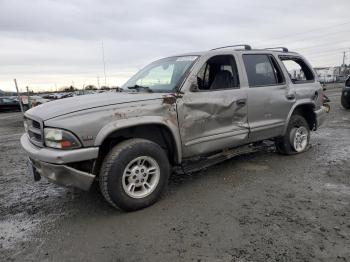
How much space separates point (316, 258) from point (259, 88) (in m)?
2.87

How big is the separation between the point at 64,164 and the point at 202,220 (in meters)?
1.58

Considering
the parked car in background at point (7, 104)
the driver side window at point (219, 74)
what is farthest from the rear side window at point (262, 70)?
the parked car in background at point (7, 104)

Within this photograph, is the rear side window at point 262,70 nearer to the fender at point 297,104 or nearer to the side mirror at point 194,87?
the fender at point 297,104

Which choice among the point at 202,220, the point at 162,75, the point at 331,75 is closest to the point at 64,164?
the point at 202,220

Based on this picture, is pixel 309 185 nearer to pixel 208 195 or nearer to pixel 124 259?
pixel 208 195

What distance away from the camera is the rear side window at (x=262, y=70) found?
4949mm

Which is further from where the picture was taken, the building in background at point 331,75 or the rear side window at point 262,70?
the building in background at point 331,75

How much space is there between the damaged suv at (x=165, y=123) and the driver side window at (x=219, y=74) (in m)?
0.01

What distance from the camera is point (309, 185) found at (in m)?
4.41

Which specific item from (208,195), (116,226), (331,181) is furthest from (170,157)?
(331,181)

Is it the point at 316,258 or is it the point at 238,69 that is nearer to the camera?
the point at 316,258

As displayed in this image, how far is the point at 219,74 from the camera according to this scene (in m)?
4.73

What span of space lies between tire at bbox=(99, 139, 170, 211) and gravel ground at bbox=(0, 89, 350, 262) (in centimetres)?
17

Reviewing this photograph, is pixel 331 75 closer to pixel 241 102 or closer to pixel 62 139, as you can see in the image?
pixel 241 102
